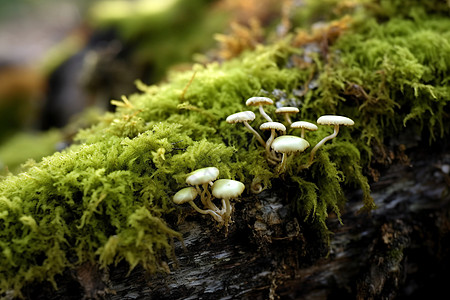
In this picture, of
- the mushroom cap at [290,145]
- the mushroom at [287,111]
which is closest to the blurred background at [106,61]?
the mushroom at [287,111]

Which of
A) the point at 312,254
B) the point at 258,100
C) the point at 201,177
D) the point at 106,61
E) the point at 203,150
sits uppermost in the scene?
the point at 106,61

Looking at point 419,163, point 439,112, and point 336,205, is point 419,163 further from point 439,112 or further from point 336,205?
point 336,205

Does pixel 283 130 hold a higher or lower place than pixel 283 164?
higher

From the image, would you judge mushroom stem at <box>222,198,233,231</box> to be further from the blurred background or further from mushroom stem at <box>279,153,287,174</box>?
the blurred background

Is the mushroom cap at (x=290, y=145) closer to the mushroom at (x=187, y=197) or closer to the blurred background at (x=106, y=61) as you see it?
the mushroom at (x=187, y=197)

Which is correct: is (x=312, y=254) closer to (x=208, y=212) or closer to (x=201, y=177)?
(x=208, y=212)

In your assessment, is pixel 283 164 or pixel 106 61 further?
pixel 106 61

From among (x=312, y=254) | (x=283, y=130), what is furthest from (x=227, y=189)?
(x=312, y=254)
